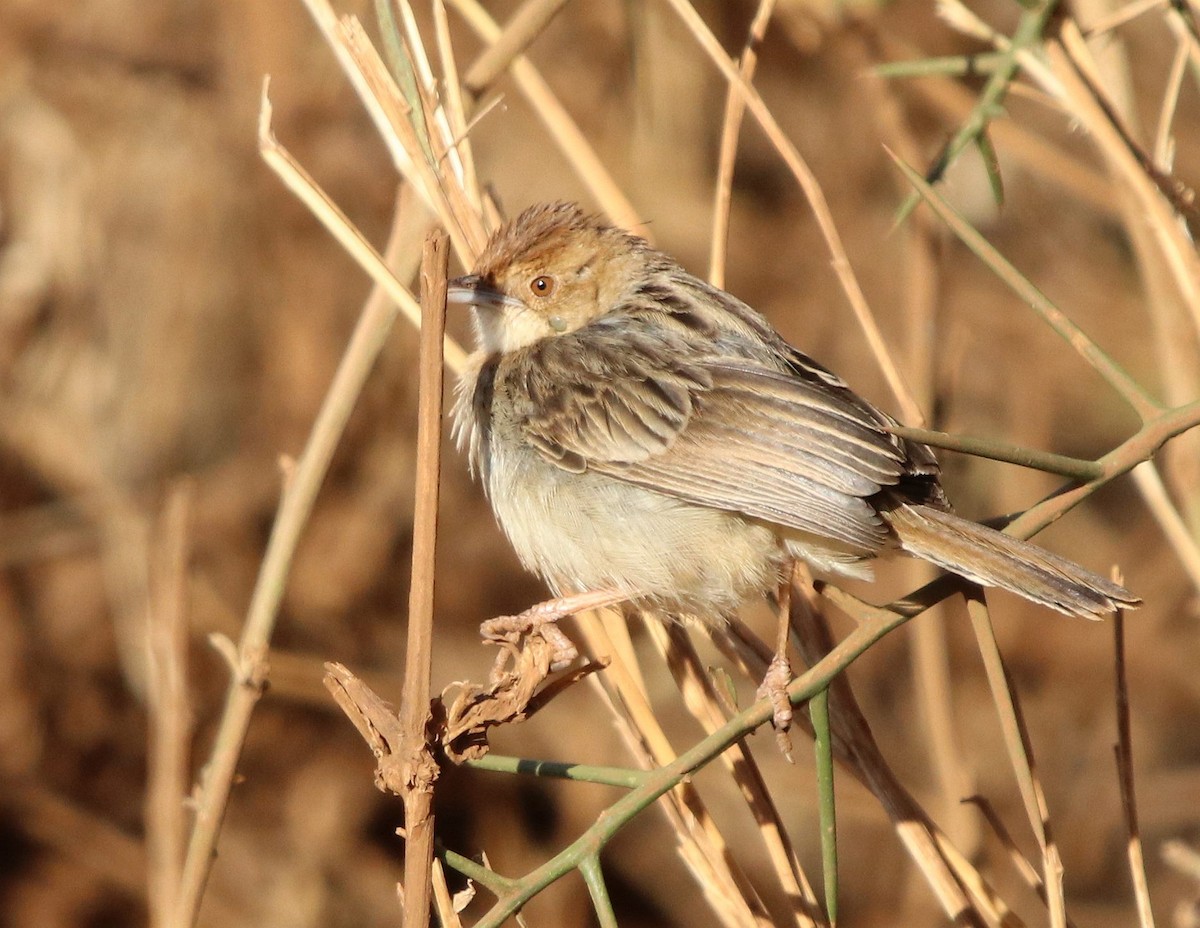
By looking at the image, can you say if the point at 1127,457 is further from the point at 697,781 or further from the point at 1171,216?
the point at 697,781

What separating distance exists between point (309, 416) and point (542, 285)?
281 centimetres

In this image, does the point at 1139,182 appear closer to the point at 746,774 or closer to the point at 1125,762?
the point at 1125,762

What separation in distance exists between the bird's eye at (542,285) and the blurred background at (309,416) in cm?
238

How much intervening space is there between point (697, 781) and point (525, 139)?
3.45 metres

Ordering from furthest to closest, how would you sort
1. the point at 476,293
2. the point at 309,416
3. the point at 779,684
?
1. the point at 309,416
2. the point at 476,293
3. the point at 779,684

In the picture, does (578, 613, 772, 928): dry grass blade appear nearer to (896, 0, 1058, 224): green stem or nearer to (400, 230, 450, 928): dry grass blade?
(400, 230, 450, 928): dry grass blade

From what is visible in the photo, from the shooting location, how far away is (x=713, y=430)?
3.41 meters

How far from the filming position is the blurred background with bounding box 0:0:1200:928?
249 inches

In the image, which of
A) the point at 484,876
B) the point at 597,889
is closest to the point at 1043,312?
the point at 597,889

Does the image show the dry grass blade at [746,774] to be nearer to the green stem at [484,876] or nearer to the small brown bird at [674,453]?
the small brown bird at [674,453]

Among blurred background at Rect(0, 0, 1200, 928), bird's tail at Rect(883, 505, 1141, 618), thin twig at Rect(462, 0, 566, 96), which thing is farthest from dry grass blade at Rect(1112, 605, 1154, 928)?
blurred background at Rect(0, 0, 1200, 928)

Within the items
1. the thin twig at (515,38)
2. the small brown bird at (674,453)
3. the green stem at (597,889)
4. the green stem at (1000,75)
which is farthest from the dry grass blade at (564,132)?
the green stem at (597,889)

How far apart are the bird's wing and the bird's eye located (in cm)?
22

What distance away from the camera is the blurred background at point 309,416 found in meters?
6.34
